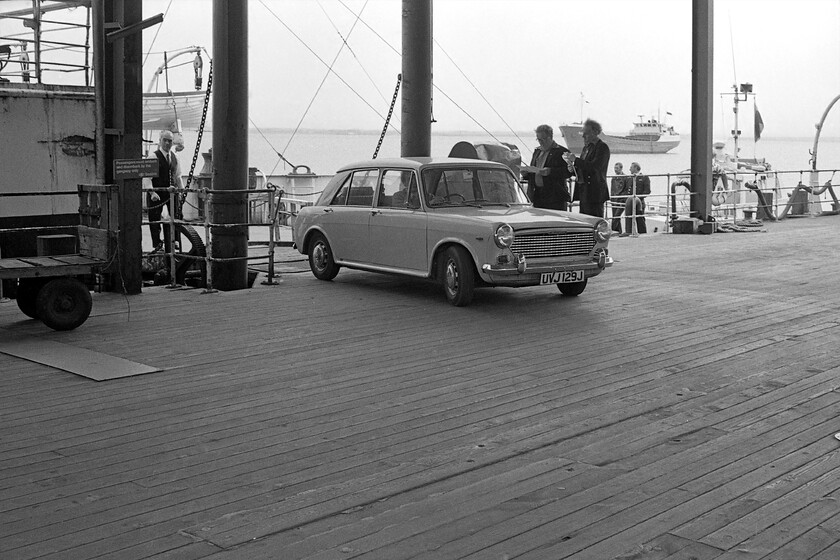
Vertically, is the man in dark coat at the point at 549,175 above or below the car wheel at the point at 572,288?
above

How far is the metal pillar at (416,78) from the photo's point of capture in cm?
1546

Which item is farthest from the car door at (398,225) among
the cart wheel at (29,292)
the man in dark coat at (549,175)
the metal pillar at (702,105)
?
the metal pillar at (702,105)

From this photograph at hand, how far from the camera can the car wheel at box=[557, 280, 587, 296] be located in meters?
11.5

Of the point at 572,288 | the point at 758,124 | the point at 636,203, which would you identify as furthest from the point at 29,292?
the point at 758,124

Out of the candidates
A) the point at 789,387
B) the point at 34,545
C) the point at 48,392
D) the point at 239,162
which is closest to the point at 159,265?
the point at 239,162

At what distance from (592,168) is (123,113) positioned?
21.3 ft

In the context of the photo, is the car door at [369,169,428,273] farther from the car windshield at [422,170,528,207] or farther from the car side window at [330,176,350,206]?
the car side window at [330,176,350,206]

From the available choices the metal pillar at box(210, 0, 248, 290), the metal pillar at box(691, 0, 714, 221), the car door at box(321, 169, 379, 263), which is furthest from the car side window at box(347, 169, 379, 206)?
the metal pillar at box(691, 0, 714, 221)

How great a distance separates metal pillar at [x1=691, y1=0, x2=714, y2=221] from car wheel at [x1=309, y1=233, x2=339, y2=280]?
10979mm

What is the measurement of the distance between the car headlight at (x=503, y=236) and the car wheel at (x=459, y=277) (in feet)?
1.67

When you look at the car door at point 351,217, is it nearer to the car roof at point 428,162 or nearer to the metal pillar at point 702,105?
the car roof at point 428,162

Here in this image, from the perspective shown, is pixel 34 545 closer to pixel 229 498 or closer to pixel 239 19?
pixel 229 498

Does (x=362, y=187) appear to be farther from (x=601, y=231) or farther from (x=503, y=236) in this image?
(x=601, y=231)

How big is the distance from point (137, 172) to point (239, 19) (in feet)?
7.56
